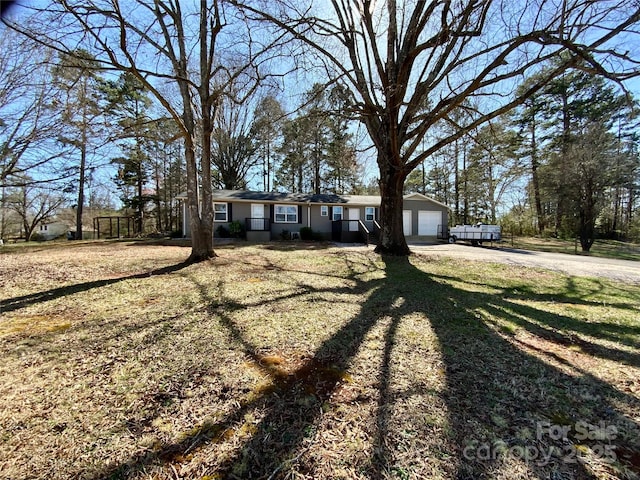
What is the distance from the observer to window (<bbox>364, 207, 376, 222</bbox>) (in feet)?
59.6

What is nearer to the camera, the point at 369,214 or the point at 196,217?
the point at 196,217

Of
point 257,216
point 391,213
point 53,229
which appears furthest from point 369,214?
point 53,229

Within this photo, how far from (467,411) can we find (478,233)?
16.3 meters

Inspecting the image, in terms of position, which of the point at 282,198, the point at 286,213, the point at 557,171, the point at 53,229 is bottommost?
the point at 53,229

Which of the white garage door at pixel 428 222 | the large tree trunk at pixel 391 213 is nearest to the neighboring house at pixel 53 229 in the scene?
the large tree trunk at pixel 391 213

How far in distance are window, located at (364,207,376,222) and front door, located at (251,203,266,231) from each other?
663cm

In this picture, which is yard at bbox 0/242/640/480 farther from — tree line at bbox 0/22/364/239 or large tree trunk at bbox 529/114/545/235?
large tree trunk at bbox 529/114/545/235

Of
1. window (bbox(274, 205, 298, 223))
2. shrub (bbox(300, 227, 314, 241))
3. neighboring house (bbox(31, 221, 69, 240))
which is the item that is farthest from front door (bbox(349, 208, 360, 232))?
neighboring house (bbox(31, 221, 69, 240))

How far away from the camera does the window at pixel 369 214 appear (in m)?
18.2

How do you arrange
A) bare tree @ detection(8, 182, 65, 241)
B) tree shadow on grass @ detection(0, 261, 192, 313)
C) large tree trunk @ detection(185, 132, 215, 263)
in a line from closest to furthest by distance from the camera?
tree shadow on grass @ detection(0, 261, 192, 313) → large tree trunk @ detection(185, 132, 215, 263) → bare tree @ detection(8, 182, 65, 241)

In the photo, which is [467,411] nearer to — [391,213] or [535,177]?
[391,213]

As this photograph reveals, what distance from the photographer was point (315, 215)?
56.7 feet

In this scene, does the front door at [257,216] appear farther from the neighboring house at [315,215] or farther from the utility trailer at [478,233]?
the utility trailer at [478,233]

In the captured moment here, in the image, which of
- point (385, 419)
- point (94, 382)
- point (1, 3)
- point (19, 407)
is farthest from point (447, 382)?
point (1, 3)
